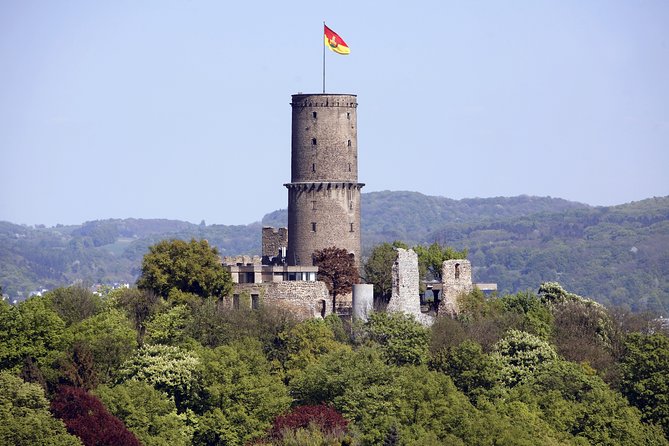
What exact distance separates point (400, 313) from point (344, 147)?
32.7 feet

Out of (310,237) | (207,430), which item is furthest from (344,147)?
(207,430)

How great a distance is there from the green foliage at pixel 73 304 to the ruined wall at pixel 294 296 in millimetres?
5974

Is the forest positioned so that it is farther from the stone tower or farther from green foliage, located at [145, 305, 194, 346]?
the stone tower

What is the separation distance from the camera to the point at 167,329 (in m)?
80.7

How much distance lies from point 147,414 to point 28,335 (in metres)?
7.26

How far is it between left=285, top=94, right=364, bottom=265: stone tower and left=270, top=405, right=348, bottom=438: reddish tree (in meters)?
19.8

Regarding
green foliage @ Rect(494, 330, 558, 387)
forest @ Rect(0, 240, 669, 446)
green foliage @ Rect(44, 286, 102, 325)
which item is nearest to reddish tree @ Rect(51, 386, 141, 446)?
forest @ Rect(0, 240, 669, 446)

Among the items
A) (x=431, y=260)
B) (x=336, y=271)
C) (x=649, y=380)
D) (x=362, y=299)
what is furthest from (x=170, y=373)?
(x=431, y=260)

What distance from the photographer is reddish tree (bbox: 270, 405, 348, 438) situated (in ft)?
227

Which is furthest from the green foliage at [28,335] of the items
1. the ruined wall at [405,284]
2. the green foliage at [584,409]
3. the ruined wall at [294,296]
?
the green foliage at [584,409]

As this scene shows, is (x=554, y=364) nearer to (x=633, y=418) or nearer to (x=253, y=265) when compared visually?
(x=633, y=418)

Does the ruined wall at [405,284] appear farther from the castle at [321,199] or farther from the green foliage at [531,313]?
the green foliage at [531,313]

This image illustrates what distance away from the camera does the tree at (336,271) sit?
88.4 m

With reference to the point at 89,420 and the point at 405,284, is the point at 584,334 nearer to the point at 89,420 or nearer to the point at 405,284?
the point at 405,284
